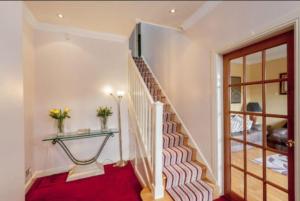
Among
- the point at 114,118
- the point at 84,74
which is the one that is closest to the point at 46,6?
the point at 84,74

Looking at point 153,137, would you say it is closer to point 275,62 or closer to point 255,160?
point 255,160

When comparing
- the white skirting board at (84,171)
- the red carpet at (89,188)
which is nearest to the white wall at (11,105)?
the red carpet at (89,188)

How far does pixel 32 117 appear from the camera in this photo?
2.56 metres

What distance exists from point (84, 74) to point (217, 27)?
2.56 metres

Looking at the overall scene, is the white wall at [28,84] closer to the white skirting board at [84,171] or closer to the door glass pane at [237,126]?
the white skirting board at [84,171]

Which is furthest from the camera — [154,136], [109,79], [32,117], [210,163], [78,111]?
[109,79]

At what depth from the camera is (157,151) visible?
176 centimetres

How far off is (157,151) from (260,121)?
1.25 meters

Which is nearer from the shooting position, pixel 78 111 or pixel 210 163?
pixel 210 163

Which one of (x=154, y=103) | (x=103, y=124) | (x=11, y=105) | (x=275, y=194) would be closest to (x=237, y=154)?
(x=275, y=194)

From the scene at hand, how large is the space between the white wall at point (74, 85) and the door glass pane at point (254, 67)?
235 cm

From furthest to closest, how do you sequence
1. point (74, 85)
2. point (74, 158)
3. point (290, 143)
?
point (74, 85)
point (74, 158)
point (290, 143)

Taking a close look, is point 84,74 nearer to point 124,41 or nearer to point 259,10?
point 124,41

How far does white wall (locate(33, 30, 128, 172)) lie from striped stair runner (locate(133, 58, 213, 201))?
1.19 metres
